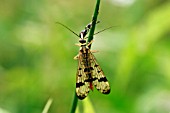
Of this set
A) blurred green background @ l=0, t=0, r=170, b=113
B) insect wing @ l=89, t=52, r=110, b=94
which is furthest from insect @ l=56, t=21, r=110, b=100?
blurred green background @ l=0, t=0, r=170, b=113

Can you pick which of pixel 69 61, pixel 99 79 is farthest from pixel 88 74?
pixel 69 61

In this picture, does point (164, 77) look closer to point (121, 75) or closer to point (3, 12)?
point (121, 75)

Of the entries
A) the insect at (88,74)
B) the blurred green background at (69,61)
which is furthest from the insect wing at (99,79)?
the blurred green background at (69,61)

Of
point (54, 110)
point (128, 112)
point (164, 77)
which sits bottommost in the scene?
point (128, 112)

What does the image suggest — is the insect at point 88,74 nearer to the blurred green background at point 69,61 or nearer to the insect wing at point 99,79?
the insect wing at point 99,79

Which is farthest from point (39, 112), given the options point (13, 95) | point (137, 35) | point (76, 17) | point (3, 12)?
point (76, 17)

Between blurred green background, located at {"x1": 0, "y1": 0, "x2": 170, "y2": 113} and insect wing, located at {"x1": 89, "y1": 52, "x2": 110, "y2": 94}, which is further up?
blurred green background, located at {"x1": 0, "y1": 0, "x2": 170, "y2": 113}

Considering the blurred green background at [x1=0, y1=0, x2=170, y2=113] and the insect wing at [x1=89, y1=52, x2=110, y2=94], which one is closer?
the insect wing at [x1=89, y1=52, x2=110, y2=94]

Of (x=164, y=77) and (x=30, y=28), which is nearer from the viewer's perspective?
(x=164, y=77)

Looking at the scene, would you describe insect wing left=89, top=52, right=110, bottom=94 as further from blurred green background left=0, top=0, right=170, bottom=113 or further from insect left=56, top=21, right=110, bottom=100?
blurred green background left=0, top=0, right=170, bottom=113
